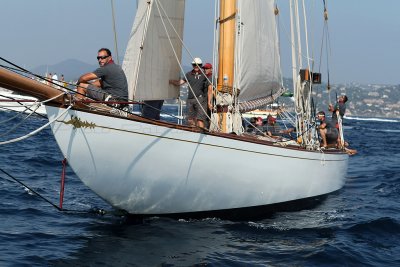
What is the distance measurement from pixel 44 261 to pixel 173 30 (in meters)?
5.17

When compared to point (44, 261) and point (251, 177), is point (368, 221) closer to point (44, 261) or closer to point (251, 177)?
point (251, 177)

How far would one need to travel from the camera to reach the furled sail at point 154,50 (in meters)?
11.1

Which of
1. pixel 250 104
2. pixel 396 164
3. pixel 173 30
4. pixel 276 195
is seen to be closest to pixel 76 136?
pixel 173 30

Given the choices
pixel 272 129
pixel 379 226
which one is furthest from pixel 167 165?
pixel 272 129

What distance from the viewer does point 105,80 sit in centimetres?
1045

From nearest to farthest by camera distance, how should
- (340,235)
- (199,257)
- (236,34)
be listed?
(199,257), (340,235), (236,34)

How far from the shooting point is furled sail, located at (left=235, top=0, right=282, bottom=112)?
1333cm

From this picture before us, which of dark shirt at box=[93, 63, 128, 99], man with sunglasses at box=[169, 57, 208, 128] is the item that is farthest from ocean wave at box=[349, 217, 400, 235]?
dark shirt at box=[93, 63, 128, 99]

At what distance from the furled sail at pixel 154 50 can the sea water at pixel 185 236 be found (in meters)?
2.35

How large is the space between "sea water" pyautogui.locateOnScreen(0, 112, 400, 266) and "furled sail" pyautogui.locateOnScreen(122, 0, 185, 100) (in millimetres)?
2352

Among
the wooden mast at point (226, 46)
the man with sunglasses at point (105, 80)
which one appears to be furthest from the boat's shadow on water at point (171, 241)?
the wooden mast at point (226, 46)

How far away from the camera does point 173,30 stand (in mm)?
11875

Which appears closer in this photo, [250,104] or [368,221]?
[368,221]

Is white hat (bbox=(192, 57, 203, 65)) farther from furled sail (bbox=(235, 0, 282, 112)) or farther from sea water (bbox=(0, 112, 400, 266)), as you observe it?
sea water (bbox=(0, 112, 400, 266))
